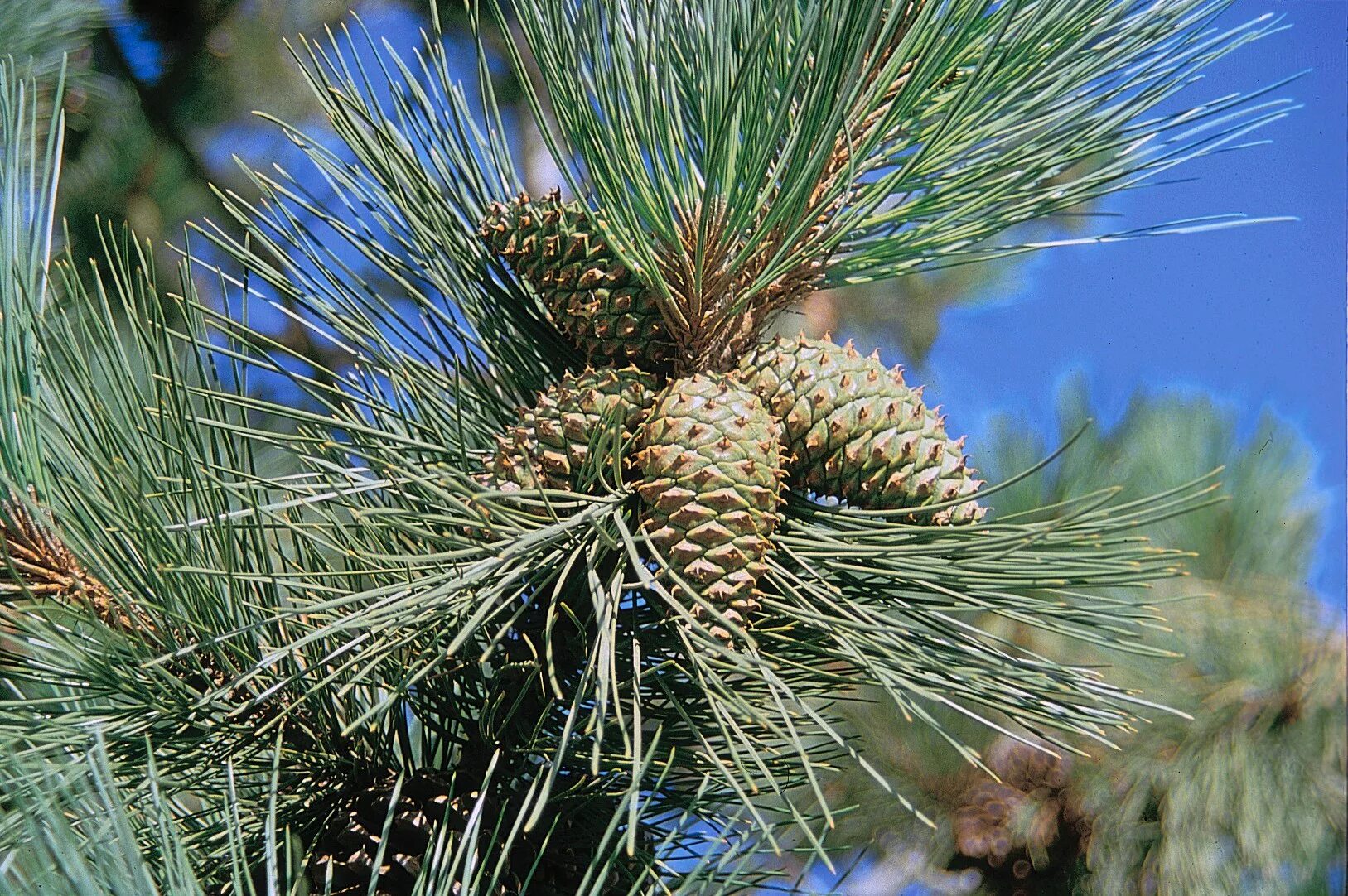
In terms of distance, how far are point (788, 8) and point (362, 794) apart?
0.34 metres

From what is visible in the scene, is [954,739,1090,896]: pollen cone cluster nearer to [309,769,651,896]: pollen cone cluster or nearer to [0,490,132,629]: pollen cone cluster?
[309,769,651,896]: pollen cone cluster

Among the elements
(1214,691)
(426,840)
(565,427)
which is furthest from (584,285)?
(1214,691)

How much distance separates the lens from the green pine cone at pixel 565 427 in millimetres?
437

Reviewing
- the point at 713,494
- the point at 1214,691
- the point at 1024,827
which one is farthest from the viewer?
the point at 1024,827

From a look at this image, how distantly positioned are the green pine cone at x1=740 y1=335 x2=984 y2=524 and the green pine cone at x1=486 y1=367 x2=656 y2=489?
0.05 meters

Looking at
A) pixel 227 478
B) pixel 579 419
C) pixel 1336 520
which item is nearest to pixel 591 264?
pixel 579 419

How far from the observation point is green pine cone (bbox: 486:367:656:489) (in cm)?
44

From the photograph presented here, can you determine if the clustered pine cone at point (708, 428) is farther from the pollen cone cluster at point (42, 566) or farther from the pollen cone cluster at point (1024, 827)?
the pollen cone cluster at point (1024, 827)

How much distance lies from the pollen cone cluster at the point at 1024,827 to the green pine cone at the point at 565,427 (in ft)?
3.29

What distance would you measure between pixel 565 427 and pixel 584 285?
0.06 metres

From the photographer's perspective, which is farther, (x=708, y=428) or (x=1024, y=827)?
(x=1024, y=827)

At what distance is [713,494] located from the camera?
1.33ft

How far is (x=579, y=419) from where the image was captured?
44 centimetres

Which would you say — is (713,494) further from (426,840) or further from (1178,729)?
(1178,729)
